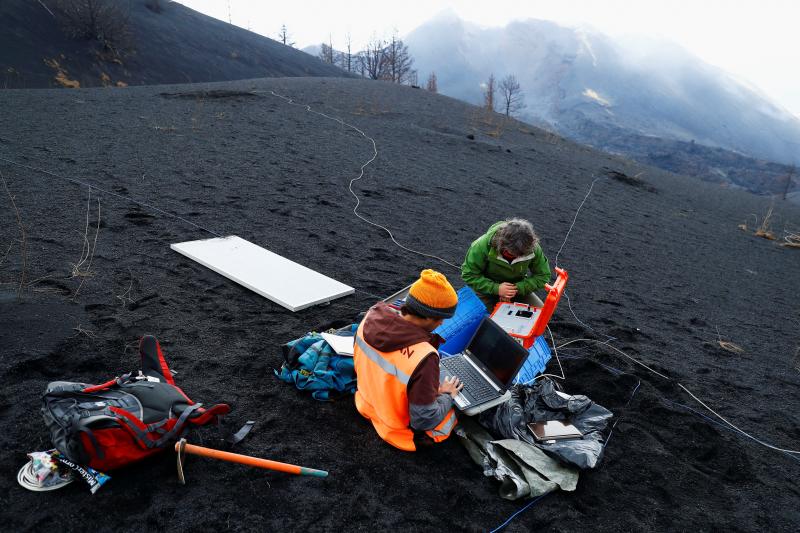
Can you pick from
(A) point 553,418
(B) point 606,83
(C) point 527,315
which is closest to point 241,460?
(A) point 553,418

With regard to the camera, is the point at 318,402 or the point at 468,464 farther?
the point at 318,402

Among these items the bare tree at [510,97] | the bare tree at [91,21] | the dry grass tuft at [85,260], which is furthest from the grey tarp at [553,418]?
the bare tree at [510,97]

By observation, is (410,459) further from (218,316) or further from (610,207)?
(610,207)

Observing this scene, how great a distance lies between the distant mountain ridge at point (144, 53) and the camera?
1777 centimetres

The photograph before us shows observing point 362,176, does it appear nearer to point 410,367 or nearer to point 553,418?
point 553,418

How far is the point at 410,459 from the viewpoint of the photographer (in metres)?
2.53

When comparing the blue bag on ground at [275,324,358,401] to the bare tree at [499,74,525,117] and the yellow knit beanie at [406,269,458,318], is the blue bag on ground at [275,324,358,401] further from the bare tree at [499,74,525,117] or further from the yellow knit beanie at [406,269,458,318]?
the bare tree at [499,74,525,117]

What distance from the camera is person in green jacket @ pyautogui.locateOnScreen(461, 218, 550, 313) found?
11.9ft

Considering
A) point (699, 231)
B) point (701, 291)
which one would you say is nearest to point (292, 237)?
Result: point (701, 291)

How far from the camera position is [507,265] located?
3.82 metres

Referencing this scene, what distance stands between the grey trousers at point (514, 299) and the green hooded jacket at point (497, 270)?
0.20 ft

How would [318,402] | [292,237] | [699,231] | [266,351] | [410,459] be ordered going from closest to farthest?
[410,459]
[318,402]
[266,351]
[292,237]
[699,231]

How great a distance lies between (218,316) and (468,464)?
225 centimetres

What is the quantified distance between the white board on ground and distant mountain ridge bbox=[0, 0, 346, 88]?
15474 millimetres
